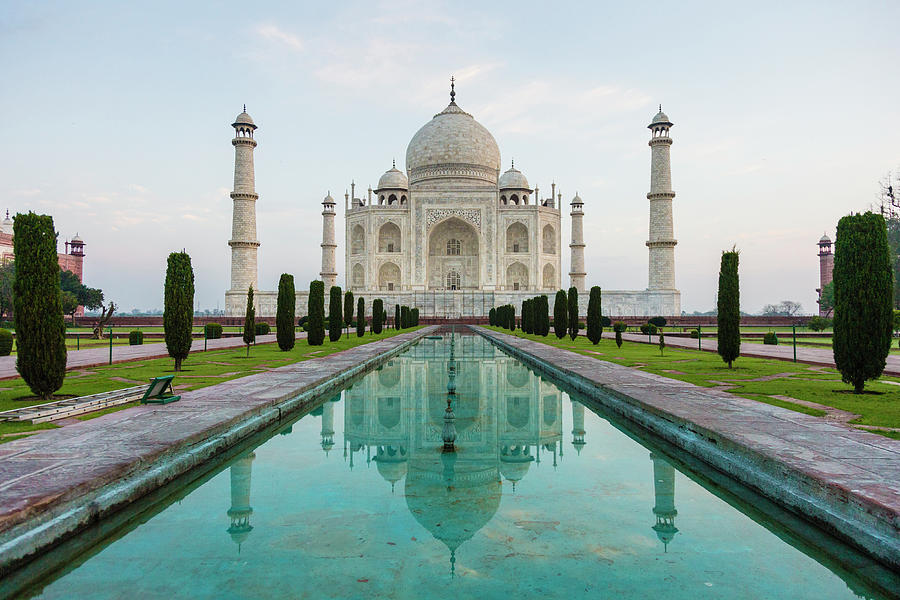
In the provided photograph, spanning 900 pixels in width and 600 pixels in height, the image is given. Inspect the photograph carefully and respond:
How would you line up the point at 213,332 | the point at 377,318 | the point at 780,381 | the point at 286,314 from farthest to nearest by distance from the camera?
the point at 377,318 → the point at 213,332 → the point at 286,314 → the point at 780,381

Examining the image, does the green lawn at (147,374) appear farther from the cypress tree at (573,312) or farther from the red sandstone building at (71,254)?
the red sandstone building at (71,254)

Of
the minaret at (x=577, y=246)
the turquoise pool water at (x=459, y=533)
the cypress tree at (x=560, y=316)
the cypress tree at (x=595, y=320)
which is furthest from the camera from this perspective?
the minaret at (x=577, y=246)

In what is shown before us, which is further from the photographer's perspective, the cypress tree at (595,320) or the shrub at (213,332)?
the shrub at (213,332)

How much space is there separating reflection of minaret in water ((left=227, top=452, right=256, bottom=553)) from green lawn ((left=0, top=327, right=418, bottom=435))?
160 centimetres

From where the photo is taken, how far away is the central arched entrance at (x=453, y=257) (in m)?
39.6

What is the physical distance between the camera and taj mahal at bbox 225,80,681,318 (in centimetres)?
3128

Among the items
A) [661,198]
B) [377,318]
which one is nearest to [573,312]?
[377,318]

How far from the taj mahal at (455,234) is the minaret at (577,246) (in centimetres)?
7

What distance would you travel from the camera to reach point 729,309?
8703mm

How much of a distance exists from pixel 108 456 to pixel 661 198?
31122mm

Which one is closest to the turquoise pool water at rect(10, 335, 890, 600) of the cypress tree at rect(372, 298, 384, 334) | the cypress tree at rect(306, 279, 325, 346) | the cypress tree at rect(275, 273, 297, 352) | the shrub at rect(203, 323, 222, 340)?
the cypress tree at rect(275, 273, 297, 352)

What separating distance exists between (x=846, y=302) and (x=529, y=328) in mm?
15628

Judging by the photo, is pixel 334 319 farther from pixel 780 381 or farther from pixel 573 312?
pixel 780 381

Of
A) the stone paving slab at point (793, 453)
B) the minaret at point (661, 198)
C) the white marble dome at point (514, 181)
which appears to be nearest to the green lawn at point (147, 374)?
the stone paving slab at point (793, 453)
